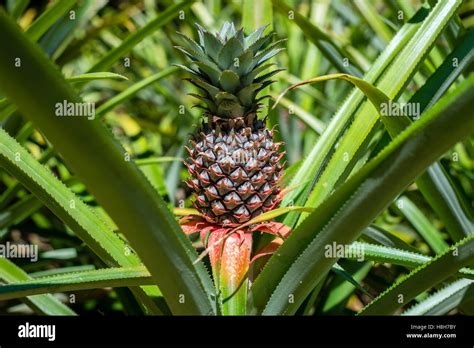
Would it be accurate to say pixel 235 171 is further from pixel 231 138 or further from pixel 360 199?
pixel 360 199

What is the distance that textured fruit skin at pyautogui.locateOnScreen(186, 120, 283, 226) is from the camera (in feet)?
2.54

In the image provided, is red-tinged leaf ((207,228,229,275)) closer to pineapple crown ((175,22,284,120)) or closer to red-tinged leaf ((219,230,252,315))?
red-tinged leaf ((219,230,252,315))

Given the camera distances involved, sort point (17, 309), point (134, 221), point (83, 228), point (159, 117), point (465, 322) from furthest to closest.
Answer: point (159, 117), point (17, 309), point (465, 322), point (83, 228), point (134, 221)

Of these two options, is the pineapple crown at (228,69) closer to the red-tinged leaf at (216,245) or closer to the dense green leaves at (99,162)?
the red-tinged leaf at (216,245)

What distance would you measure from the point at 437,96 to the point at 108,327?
0.54 m

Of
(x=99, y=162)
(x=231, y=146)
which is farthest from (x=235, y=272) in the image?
(x=99, y=162)

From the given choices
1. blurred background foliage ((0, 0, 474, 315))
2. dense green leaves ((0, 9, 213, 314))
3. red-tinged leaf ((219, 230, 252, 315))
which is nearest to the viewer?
dense green leaves ((0, 9, 213, 314))

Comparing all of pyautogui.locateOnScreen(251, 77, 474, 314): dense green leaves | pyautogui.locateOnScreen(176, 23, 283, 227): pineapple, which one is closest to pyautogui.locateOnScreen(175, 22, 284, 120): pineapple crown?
pyautogui.locateOnScreen(176, 23, 283, 227): pineapple

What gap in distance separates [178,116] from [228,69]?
102cm

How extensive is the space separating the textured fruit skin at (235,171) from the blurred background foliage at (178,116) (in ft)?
0.38

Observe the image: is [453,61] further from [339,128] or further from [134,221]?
[134,221]

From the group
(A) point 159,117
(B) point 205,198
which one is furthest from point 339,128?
(A) point 159,117

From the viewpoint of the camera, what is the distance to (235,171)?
78 centimetres

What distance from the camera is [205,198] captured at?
0.80m
